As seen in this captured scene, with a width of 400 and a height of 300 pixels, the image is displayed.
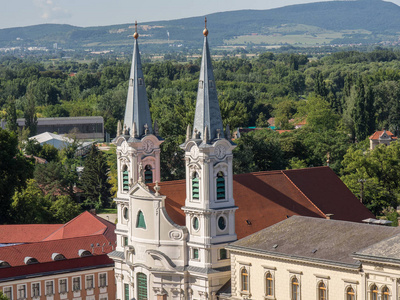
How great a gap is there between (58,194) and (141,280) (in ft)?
164

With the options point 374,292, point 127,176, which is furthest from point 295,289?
point 127,176

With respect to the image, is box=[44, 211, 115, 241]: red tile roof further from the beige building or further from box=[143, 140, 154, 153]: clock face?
the beige building

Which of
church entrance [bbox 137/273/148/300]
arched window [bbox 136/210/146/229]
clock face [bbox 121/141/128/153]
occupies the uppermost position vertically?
clock face [bbox 121/141/128/153]

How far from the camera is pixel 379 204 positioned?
92562mm

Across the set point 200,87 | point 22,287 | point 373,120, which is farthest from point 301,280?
point 373,120

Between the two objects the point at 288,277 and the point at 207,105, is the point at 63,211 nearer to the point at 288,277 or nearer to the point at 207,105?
the point at 207,105

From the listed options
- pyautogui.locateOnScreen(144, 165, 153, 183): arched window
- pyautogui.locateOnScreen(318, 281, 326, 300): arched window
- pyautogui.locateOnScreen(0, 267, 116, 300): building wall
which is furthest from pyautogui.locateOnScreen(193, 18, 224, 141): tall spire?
pyautogui.locateOnScreen(0, 267, 116, 300): building wall

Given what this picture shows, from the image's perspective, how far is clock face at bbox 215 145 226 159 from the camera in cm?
6419

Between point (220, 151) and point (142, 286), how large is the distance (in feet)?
33.7

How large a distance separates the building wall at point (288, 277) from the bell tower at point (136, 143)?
1044 centimetres

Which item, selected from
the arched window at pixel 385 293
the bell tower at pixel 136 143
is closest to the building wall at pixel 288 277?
the arched window at pixel 385 293

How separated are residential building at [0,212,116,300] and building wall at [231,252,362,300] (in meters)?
15.7

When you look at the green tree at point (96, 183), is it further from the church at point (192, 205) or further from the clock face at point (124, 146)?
the clock face at point (124, 146)

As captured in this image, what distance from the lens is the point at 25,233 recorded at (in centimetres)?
8350
